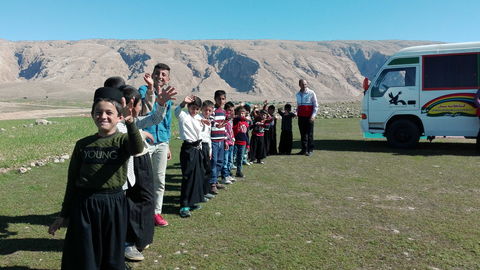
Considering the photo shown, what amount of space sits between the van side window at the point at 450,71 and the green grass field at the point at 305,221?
2884 millimetres

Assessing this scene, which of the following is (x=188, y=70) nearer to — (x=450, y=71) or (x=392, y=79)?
(x=392, y=79)

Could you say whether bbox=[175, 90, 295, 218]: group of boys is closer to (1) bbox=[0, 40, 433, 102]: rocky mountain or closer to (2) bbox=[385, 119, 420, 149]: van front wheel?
(2) bbox=[385, 119, 420, 149]: van front wheel

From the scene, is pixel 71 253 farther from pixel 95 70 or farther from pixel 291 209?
pixel 95 70

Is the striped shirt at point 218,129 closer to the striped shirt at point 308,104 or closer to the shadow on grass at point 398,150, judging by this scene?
the striped shirt at point 308,104

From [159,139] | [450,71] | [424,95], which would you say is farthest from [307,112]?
[159,139]

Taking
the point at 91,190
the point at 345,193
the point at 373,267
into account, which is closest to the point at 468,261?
the point at 373,267

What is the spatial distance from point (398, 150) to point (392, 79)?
216 centimetres

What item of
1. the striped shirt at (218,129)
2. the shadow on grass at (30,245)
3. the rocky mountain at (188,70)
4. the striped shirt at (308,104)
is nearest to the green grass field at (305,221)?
the shadow on grass at (30,245)

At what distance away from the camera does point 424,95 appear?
1093cm

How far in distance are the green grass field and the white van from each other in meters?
2.28

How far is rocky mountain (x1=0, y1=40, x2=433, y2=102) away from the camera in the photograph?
4673 inches

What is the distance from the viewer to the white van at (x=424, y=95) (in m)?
10.5

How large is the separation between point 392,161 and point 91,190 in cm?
829

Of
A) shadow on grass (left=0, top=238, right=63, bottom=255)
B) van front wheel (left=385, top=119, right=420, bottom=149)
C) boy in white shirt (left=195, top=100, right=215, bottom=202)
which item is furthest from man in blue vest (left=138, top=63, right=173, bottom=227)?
van front wheel (left=385, top=119, right=420, bottom=149)
